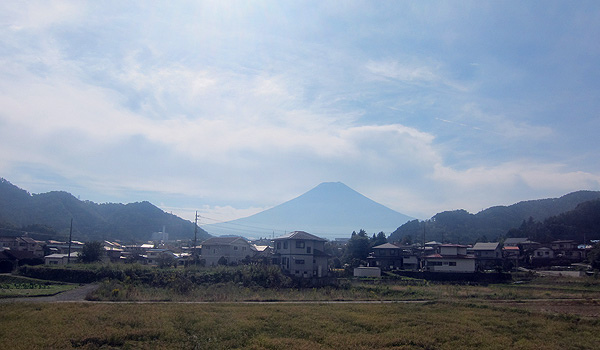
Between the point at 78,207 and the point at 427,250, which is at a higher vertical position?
the point at 78,207

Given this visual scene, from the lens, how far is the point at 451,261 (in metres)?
40.0

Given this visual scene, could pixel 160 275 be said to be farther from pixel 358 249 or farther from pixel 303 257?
pixel 358 249

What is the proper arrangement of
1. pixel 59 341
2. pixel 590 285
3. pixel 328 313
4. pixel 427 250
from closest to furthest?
pixel 59 341 < pixel 328 313 < pixel 590 285 < pixel 427 250

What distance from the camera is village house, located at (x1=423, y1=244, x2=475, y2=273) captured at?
39375 millimetres

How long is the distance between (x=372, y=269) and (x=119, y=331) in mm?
30157

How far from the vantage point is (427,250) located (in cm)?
5922


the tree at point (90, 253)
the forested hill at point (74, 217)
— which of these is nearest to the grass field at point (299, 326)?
the tree at point (90, 253)

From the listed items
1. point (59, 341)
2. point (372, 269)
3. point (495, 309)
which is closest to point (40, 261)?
point (372, 269)

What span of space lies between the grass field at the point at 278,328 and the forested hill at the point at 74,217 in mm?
58021

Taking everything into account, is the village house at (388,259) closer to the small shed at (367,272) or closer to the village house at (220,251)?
the small shed at (367,272)

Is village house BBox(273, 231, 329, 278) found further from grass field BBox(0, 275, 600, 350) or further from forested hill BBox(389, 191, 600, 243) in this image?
forested hill BBox(389, 191, 600, 243)

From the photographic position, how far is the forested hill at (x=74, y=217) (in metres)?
76.0

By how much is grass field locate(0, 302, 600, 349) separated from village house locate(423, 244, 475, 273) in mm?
24991

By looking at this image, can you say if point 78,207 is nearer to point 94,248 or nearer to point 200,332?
point 94,248
